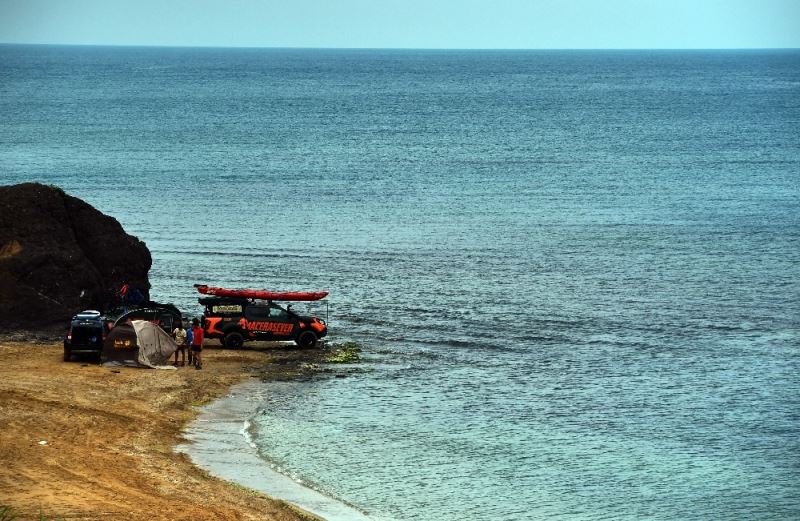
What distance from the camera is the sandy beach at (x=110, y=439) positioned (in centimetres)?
2438

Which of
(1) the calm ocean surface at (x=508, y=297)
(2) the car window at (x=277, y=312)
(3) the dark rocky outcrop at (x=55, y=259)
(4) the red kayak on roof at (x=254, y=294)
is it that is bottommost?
(1) the calm ocean surface at (x=508, y=297)

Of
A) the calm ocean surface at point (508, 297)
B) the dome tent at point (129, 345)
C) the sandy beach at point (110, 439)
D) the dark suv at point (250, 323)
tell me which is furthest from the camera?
the dark suv at point (250, 323)

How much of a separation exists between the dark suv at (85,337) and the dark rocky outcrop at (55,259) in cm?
432

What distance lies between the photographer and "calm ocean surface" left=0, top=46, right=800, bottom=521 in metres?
30.6

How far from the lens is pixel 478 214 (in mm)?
76688

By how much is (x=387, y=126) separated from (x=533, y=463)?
119285 millimetres

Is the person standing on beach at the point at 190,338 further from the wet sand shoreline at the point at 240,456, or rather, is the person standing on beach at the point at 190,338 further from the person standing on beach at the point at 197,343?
the wet sand shoreline at the point at 240,456

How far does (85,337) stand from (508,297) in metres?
20.7

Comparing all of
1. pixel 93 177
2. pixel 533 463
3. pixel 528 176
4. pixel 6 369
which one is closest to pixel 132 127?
pixel 93 177

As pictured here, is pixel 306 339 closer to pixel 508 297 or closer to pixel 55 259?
pixel 55 259

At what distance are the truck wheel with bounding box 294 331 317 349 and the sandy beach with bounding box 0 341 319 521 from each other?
1.46 meters

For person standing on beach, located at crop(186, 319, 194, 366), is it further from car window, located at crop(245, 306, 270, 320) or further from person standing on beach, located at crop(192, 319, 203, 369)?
car window, located at crop(245, 306, 270, 320)

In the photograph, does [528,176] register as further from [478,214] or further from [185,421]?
[185,421]

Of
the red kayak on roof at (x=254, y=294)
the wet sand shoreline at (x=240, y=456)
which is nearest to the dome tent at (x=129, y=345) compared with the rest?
the wet sand shoreline at (x=240, y=456)
